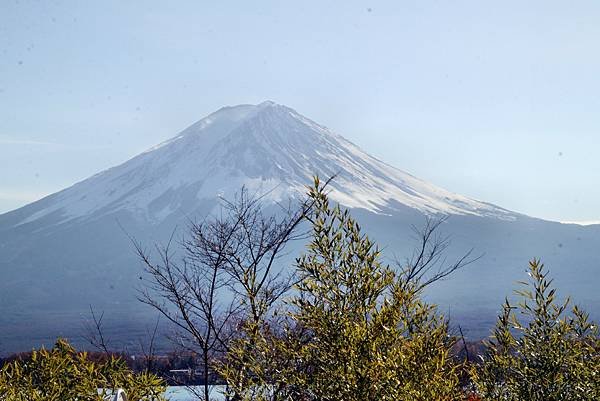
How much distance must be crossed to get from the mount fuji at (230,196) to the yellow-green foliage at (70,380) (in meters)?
118

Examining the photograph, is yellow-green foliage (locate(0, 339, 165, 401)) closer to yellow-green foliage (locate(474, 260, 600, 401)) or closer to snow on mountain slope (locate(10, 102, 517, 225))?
yellow-green foliage (locate(474, 260, 600, 401))

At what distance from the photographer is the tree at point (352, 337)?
2.31m

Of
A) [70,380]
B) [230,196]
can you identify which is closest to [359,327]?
[70,380]

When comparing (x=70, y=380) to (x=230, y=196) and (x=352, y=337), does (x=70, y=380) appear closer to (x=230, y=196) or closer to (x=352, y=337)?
(x=352, y=337)

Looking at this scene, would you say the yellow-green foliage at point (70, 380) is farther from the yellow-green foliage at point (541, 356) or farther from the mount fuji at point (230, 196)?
the mount fuji at point (230, 196)

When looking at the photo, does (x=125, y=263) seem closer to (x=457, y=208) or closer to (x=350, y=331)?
(x=457, y=208)

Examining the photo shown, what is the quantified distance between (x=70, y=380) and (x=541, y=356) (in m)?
1.65

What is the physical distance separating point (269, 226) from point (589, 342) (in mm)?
6326

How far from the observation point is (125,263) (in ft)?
438

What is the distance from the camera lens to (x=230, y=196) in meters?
139

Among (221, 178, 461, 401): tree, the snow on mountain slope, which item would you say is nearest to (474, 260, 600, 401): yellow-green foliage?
(221, 178, 461, 401): tree

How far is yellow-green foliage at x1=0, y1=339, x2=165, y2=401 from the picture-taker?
109 inches

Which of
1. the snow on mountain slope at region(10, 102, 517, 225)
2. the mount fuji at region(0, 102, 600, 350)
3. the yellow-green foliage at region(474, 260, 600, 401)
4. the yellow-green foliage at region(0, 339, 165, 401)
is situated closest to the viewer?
the yellow-green foliage at region(474, 260, 600, 401)

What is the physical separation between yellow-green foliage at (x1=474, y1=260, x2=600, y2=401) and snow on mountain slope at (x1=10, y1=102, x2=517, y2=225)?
137m
